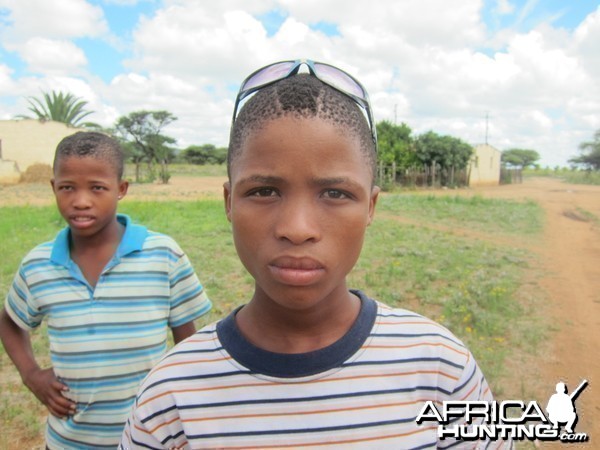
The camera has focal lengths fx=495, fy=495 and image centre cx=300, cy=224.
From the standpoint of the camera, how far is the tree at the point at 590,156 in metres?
58.9

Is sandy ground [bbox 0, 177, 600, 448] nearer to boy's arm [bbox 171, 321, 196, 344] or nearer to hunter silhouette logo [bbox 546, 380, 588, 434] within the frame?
hunter silhouette logo [bbox 546, 380, 588, 434]

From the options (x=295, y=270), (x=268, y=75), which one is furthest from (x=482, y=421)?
(x=268, y=75)

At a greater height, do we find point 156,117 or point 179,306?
point 156,117

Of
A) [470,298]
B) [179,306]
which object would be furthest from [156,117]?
[179,306]

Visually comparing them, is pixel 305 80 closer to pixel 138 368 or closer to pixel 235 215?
pixel 235 215

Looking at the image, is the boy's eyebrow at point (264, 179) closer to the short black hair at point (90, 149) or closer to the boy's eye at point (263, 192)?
the boy's eye at point (263, 192)

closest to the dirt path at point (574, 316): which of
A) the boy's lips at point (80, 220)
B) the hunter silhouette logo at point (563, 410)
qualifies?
the hunter silhouette logo at point (563, 410)

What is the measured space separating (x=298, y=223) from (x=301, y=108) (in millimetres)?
263

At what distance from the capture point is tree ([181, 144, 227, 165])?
64.4 meters

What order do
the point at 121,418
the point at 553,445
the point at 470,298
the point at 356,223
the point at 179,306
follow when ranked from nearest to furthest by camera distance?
1. the point at 356,223
2. the point at 121,418
3. the point at 179,306
4. the point at 553,445
5. the point at 470,298

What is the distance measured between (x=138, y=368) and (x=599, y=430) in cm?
341

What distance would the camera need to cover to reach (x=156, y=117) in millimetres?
44219

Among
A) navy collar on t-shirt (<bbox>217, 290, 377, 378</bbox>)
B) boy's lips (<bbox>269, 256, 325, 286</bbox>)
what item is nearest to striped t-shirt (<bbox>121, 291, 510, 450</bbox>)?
navy collar on t-shirt (<bbox>217, 290, 377, 378</bbox>)

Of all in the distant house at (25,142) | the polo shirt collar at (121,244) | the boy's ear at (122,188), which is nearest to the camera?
the polo shirt collar at (121,244)
